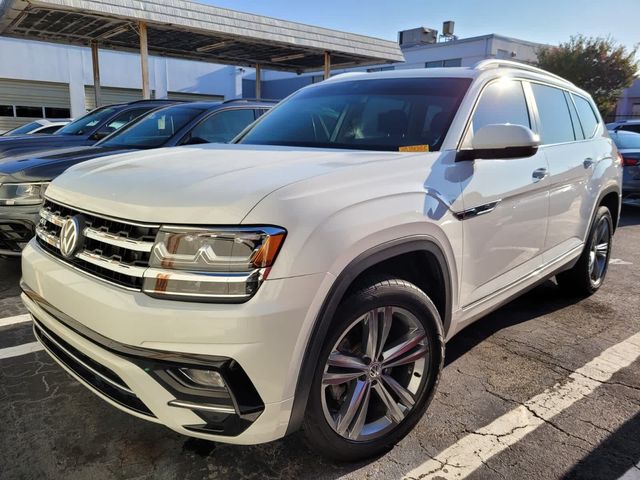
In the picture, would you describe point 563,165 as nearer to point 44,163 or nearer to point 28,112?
point 44,163

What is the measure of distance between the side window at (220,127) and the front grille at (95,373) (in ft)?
11.8

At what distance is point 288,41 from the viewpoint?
15117 millimetres

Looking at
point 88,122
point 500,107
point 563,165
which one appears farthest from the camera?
point 88,122

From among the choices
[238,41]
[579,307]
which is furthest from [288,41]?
[579,307]

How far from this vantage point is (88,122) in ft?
26.0

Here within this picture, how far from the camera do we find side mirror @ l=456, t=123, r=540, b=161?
8.22ft

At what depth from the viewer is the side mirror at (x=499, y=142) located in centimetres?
251

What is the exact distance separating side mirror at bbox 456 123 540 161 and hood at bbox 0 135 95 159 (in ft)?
16.9

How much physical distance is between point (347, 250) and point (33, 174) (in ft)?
12.3

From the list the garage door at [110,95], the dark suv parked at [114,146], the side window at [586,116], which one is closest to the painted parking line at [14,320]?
the dark suv parked at [114,146]

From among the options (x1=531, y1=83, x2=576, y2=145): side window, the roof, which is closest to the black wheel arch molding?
(x1=531, y1=83, x2=576, y2=145): side window

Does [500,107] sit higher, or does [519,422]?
[500,107]

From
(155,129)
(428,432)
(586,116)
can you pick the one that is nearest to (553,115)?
(586,116)

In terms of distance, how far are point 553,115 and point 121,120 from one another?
6.00 m
